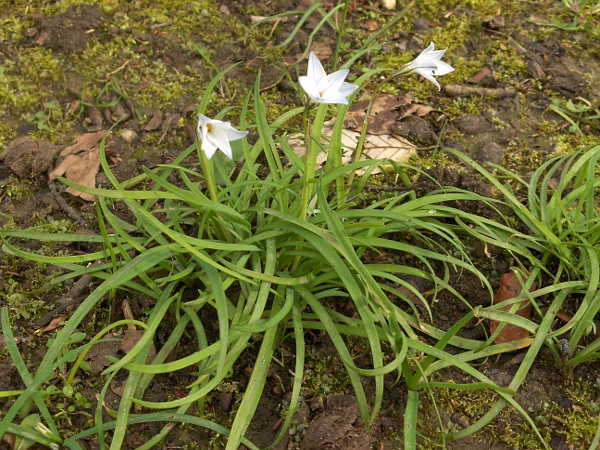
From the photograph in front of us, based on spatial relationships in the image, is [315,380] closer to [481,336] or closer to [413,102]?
[481,336]

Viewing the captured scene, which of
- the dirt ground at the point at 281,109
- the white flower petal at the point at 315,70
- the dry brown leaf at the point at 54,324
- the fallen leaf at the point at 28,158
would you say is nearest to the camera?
the white flower petal at the point at 315,70

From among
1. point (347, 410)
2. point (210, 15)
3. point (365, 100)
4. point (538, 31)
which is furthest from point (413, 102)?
point (347, 410)

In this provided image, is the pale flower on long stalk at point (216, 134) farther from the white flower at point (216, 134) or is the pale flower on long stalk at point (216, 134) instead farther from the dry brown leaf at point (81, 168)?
the dry brown leaf at point (81, 168)

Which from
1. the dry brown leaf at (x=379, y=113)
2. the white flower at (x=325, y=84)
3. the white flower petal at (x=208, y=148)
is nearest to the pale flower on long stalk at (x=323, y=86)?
the white flower at (x=325, y=84)

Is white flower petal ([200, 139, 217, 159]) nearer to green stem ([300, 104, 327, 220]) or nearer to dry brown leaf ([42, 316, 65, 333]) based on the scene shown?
green stem ([300, 104, 327, 220])

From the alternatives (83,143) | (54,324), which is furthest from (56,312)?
(83,143)

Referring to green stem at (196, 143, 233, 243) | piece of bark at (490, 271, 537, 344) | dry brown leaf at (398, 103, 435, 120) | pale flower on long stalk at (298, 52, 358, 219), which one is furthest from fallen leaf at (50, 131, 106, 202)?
piece of bark at (490, 271, 537, 344)

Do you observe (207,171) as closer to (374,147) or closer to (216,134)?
(216,134)
